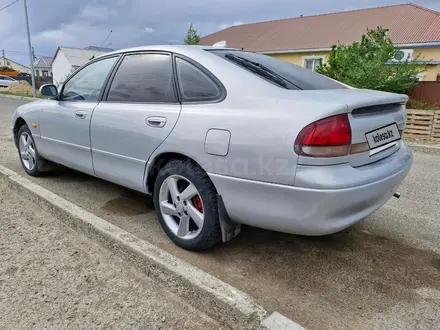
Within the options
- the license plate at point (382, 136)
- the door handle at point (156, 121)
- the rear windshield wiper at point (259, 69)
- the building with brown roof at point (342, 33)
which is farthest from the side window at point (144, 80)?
the building with brown roof at point (342, 33)

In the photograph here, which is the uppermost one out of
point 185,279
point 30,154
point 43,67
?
point 43,67

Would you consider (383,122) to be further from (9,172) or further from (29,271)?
(9,172)

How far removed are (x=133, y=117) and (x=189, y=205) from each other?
0.90 m

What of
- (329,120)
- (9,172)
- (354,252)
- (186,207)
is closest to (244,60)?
(329,120)

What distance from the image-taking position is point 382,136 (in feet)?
7.77

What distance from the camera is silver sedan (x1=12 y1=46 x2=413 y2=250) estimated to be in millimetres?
2066

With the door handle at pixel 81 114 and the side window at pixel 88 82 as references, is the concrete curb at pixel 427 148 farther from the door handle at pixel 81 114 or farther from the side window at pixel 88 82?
the door handle at pixel 81 114

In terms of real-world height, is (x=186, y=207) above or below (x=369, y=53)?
below

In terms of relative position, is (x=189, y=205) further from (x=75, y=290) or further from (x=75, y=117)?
(x=75, y=117)

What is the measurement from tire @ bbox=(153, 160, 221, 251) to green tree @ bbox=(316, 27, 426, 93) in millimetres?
7302

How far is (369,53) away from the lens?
927 cm

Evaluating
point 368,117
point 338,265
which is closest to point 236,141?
point 368,117

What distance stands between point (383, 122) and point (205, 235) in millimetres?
1473

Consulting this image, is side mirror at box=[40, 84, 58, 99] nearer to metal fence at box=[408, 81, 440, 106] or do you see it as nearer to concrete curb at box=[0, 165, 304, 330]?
concrete curb at box=[0, 165, 304, 330]
